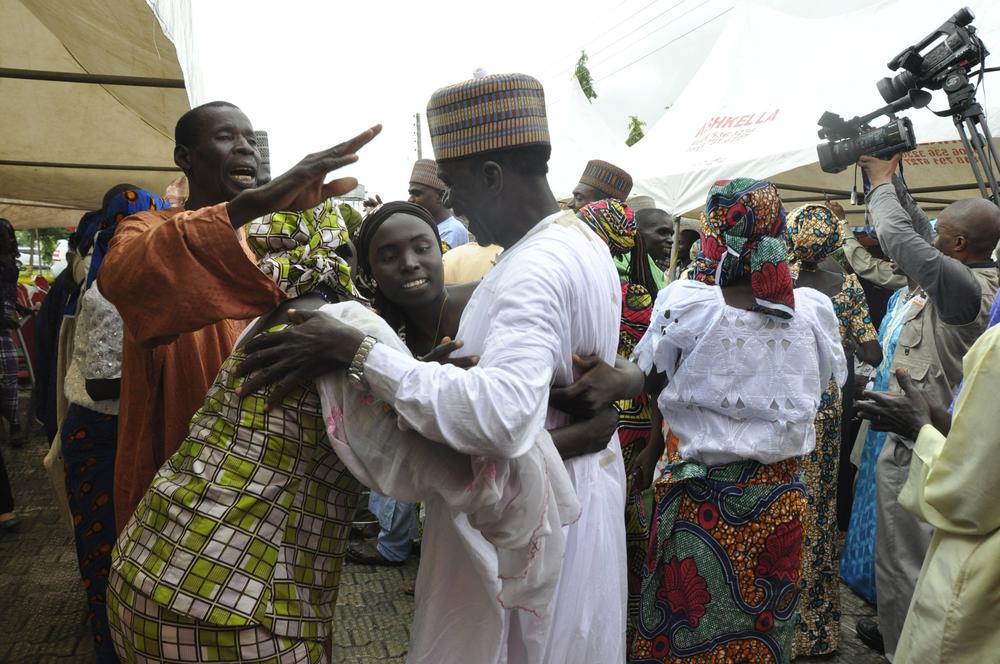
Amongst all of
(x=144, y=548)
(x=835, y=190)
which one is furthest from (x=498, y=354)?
(x=835, y=190)

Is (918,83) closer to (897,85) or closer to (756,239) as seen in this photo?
(897,85)

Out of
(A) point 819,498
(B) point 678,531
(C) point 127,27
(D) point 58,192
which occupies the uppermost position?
(C) point 127,27

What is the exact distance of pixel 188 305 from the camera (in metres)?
1.89

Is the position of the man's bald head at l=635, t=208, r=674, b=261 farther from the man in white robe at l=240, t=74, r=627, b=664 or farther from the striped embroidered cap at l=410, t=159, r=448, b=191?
the man in white robe at l=240, t=74, r=627, b=664

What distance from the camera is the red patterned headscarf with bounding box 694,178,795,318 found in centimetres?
289

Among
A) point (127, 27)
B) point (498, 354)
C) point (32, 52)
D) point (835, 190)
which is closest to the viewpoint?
point (498, 354)

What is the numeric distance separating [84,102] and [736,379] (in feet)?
13.8

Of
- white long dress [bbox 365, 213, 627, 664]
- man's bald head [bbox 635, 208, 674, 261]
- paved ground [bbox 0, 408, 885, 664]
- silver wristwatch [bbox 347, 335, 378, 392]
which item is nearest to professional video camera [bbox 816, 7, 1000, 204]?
man's bald head [bbox 635, 208, 674, 261]

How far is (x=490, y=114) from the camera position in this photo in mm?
1749

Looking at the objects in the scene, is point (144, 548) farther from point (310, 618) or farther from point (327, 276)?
point (327, 276)

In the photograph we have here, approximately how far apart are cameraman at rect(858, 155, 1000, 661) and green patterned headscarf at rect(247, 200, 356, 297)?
298 centimetres

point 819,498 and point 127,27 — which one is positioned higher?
point 127,27

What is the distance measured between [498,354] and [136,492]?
151cm

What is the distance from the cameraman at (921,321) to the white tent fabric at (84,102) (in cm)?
356
